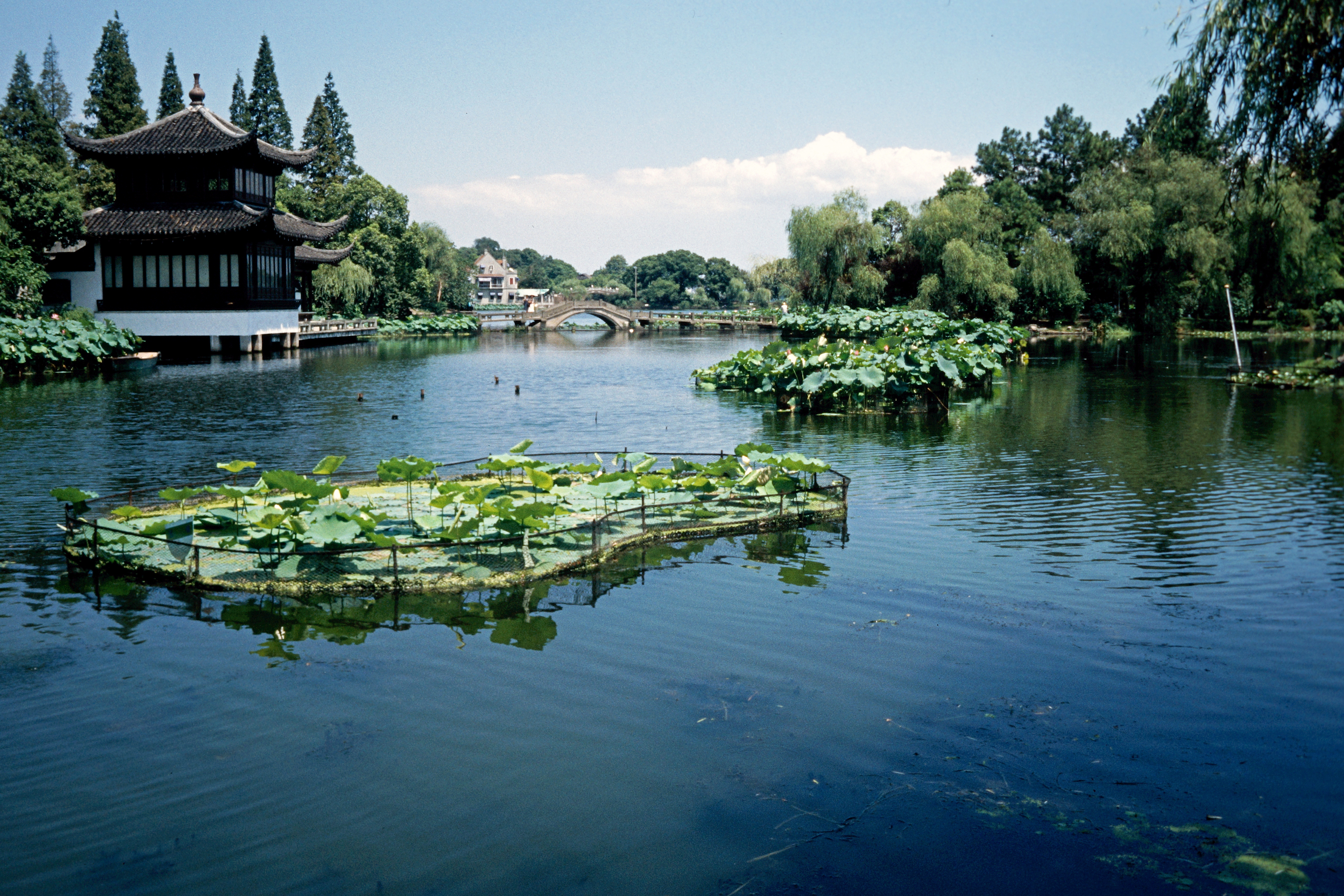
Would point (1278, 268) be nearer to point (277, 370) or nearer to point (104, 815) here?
point (277, 370)

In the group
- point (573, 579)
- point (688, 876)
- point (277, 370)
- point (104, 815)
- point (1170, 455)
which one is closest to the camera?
point (688, 876)

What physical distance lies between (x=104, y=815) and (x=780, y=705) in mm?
4996

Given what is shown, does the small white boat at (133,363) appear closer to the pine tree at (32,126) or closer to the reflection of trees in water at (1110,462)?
the reflection of trees in water at (1110,462)

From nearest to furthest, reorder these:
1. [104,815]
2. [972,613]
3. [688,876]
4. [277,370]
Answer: [688,876] < [104,815] < [972,613] < [277,370]

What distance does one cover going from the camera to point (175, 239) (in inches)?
1676

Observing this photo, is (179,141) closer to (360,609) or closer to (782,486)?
(782,486)

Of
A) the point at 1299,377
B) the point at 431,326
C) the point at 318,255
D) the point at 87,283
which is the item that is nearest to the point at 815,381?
the point at 1299,377

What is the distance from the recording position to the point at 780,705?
8.55 m

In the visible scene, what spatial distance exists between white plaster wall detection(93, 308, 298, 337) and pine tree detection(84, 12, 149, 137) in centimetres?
2460

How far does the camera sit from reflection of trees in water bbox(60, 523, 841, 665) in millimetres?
10188

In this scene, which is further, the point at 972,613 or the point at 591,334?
the point at 591,334

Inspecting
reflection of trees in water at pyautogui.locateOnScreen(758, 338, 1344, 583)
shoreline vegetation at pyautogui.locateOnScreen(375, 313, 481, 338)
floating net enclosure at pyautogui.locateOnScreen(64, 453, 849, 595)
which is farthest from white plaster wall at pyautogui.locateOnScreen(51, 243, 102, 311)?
floating net enclosure at pyautogui.locateOnScreen(64, 453, 849, 595)

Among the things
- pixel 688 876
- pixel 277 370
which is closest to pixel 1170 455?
pixel 688 876

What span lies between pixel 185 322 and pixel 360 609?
124 feet
